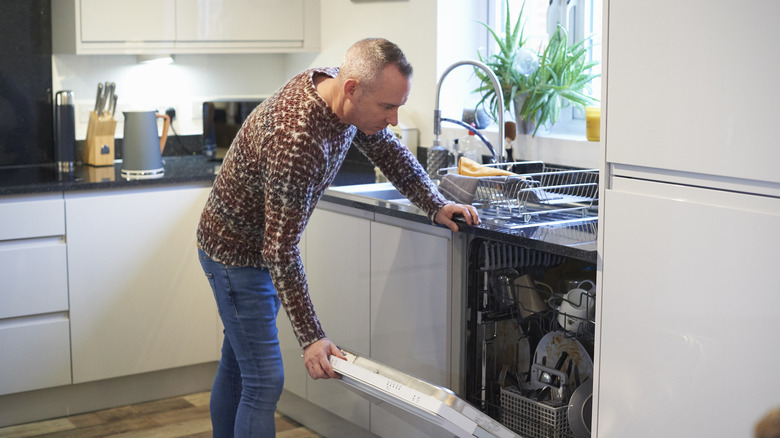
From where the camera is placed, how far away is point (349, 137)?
209 centimetres

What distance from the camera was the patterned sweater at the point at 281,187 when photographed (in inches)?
74.5

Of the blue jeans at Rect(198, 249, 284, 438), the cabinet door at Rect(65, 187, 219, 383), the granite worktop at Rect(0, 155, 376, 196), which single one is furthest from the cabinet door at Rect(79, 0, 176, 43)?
the blue jeans at Rect(198, 249, 284, 438)

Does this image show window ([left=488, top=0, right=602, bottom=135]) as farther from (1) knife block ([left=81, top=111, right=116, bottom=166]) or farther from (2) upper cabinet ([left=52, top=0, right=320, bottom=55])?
(1) knife block ([left=81, top=111, right=116, bottom=166])

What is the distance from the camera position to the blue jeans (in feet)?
7.19

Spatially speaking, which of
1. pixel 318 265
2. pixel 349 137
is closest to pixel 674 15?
pixel 349 137

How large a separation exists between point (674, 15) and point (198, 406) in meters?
2.42

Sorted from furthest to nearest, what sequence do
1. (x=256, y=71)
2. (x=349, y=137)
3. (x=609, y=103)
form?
(x=256, y=71), (x=349, y=137), (x=609, y=103)

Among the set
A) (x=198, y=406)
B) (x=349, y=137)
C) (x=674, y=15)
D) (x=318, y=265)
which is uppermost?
(x=674, y=15)

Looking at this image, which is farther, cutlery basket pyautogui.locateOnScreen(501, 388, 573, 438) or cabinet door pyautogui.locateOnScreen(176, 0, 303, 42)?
cabinet door pyautogui.locateOnScreen(176, 0, 303, 42)

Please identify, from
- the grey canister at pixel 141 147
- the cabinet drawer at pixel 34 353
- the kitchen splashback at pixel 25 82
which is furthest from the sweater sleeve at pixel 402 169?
the kitchen splashback at pixel 25 82

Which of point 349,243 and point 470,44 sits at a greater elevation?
point 470,44

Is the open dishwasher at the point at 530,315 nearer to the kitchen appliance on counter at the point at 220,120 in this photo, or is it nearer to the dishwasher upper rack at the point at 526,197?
the dishwasher upper rack at the point at 526,197

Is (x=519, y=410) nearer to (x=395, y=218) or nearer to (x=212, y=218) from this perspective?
(x=395, y=218)

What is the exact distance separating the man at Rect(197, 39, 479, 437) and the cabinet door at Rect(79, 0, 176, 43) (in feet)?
4.86
